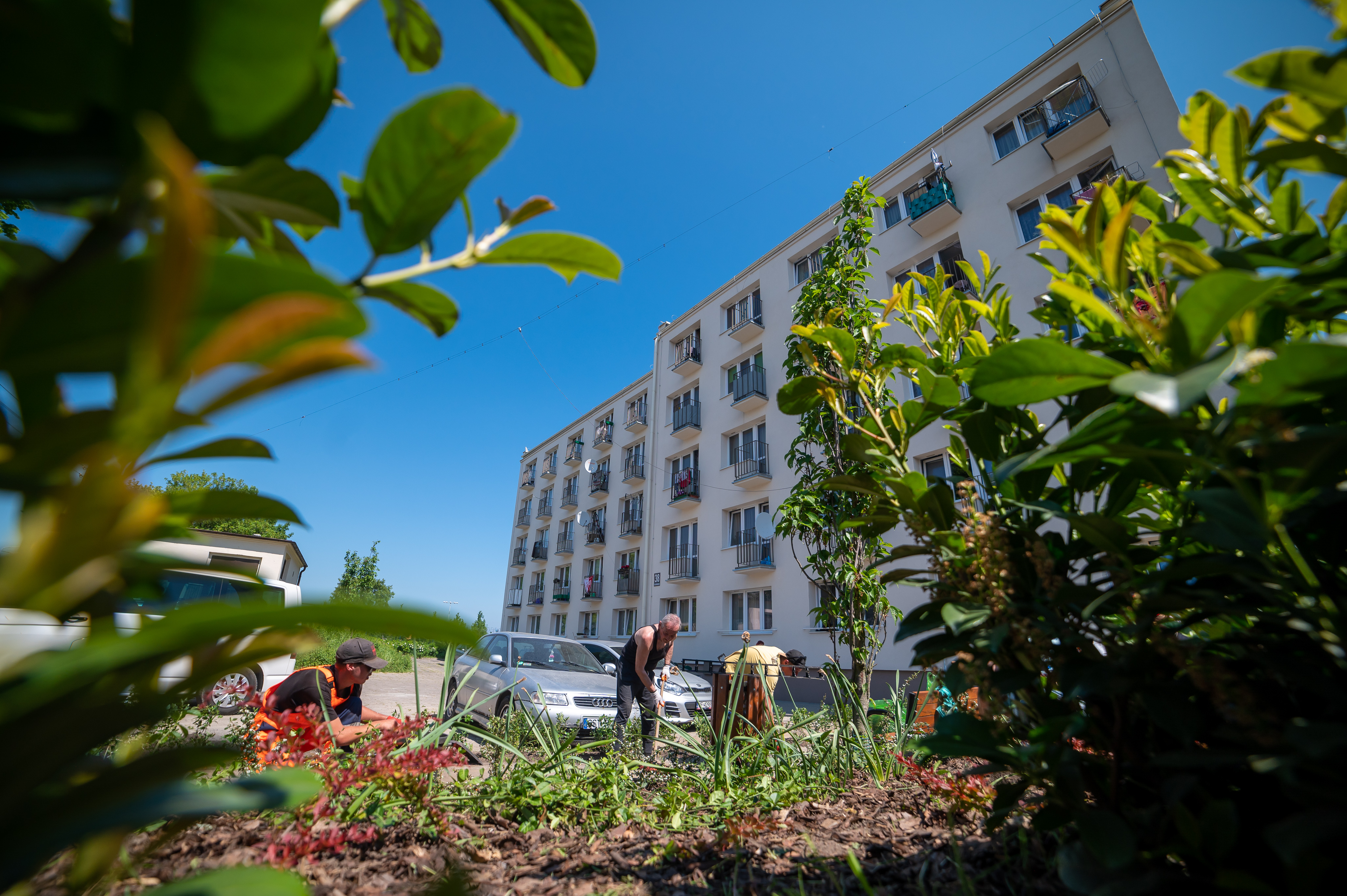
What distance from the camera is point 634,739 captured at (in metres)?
3.18

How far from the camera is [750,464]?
1691cm

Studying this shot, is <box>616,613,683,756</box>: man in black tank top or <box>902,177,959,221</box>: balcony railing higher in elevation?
<box>902,177,959,221</box>: balcony railing

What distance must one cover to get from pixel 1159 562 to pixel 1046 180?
14.4 metres

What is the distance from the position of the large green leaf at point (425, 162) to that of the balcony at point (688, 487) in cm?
1812

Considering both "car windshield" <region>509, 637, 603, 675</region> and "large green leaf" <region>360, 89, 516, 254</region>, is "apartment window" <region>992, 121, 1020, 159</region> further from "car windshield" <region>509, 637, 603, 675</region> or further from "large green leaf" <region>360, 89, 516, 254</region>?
"large green leaf" <region>360, 89, 516, 254</region>

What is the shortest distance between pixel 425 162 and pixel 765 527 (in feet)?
49.6

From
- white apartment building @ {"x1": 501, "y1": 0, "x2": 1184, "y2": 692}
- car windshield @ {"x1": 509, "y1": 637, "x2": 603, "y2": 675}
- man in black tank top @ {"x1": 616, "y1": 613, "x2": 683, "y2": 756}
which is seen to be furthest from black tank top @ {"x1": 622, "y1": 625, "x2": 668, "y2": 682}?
white apartment building @ {"x1": 501, "y1": 0, "x2": 1184, "y2": 692}

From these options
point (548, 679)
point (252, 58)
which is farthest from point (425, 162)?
point (548, 679)

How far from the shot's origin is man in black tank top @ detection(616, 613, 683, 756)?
19.6 feet

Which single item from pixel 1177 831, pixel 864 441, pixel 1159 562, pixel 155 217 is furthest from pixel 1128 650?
pixel 155 217

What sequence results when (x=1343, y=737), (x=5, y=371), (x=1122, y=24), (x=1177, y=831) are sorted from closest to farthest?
1. (x=5, y=371)
2. (x=1343, y=737)
3. (x=1177, y=831)
4. (x=1122, y=24)

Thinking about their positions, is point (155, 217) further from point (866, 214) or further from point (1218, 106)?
point (866, 214)

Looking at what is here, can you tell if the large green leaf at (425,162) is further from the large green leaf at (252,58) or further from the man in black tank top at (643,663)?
the man in black tank top at (643,663)

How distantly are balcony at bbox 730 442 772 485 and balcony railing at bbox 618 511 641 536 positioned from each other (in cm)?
523
